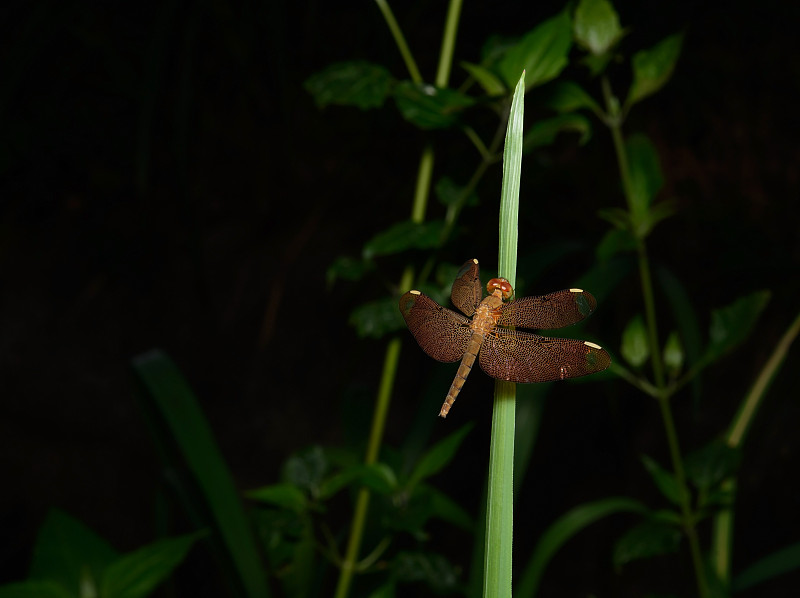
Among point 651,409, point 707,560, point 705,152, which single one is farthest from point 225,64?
point 707,560

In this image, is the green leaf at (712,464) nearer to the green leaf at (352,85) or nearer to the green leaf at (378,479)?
the green leaf at (378,479)

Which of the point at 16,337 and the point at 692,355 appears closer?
the point at 692,355

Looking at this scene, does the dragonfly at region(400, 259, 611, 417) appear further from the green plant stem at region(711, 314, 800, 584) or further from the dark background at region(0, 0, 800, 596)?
the dark background at region(0, 0, 800, 596)

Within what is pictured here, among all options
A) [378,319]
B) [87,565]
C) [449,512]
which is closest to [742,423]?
[449,512]

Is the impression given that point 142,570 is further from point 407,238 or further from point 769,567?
point 769,567

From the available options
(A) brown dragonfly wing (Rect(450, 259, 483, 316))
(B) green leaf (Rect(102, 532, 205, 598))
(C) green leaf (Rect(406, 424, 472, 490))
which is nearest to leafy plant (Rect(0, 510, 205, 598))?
(B) green leaf (Rect(102, 532, 205, 598))

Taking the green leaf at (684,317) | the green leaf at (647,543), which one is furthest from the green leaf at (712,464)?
the green leaf at (684,317)

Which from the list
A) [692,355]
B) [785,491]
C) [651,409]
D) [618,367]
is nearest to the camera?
[618,367]

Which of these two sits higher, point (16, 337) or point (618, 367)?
point (16, 337)

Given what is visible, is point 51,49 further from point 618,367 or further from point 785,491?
point 785,491
